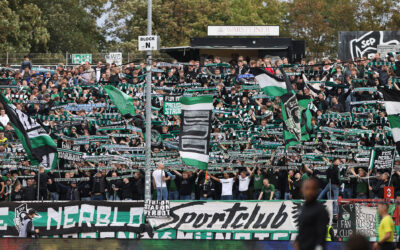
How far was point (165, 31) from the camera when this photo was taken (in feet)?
217

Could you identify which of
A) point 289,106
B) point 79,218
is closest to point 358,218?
point 289,106

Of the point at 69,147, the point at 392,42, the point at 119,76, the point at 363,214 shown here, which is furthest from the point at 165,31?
the point at 363,214

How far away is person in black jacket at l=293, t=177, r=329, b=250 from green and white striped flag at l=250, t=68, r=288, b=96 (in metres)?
14.3

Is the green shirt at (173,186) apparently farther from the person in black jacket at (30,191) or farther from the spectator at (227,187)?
the person in black jacket at (30,191)

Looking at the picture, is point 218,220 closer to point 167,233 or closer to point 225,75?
point 167,233

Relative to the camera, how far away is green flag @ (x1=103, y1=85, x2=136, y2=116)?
26.2m

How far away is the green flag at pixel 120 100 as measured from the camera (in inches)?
1033

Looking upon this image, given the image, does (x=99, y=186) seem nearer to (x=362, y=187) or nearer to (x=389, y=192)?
(x=362, y=187)

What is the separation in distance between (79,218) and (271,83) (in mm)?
7306

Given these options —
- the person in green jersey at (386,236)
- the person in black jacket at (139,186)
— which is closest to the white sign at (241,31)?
the person in black jacket at (139,186)

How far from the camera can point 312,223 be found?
10.5 metres

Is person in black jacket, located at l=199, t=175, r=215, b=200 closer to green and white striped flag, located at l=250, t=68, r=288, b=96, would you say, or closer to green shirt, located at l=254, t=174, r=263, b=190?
green shirt, located at l=254, t=174, r=263, b=190

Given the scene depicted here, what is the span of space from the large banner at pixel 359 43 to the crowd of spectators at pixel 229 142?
33.0 feet

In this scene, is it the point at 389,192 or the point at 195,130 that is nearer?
the point at 389,192
